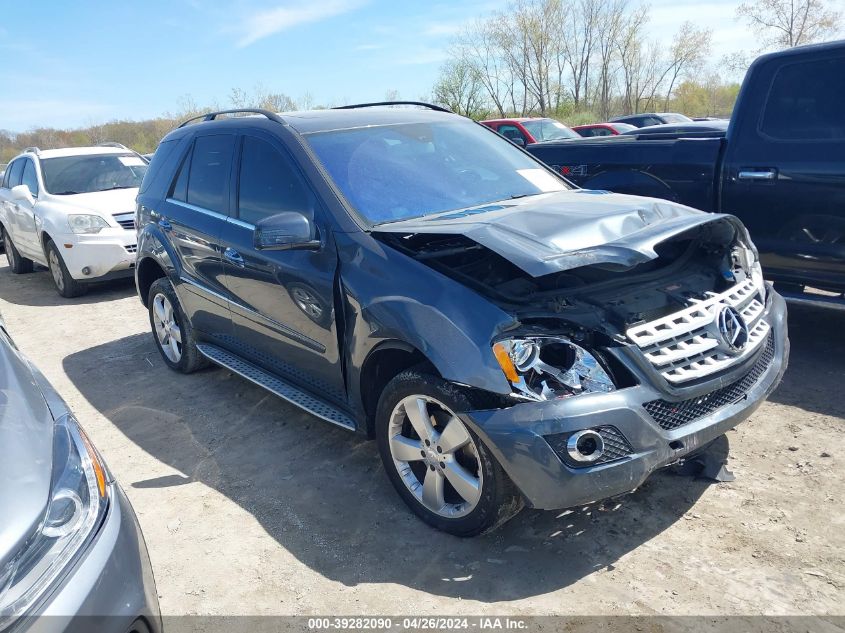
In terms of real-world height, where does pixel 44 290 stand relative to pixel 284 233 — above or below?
below

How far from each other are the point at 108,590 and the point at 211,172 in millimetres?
3242

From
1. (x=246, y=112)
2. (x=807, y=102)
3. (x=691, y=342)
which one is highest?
(x=246, y=112)

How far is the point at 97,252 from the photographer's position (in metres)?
8.09

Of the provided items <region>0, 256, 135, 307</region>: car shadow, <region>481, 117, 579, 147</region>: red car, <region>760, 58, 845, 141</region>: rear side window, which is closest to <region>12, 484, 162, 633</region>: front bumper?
<region>760, 58, 845, 141</region>: rear side window

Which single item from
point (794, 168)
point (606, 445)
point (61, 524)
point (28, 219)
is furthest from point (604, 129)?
point (61, 524)

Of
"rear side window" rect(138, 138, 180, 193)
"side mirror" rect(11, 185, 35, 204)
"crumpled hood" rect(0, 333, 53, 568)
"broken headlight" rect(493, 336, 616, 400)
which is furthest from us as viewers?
"side mirror" rect(11, 185, 35, 204)

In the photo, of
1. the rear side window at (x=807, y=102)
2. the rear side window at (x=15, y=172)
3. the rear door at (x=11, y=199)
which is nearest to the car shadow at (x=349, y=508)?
the rear side window at (x=807, y=102)

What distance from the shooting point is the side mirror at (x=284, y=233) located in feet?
11.0

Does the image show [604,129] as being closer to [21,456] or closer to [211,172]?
[211,172]

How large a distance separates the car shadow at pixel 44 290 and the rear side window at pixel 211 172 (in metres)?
4.30

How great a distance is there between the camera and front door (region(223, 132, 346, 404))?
3.49m

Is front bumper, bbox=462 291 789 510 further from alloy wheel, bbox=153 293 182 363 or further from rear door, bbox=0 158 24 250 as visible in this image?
rear door, bbox=0 158 24 250

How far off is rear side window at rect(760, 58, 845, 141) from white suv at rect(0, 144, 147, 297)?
22.3 feet

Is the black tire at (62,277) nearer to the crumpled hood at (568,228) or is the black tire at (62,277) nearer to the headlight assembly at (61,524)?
the crumpled hood at (568,228)
